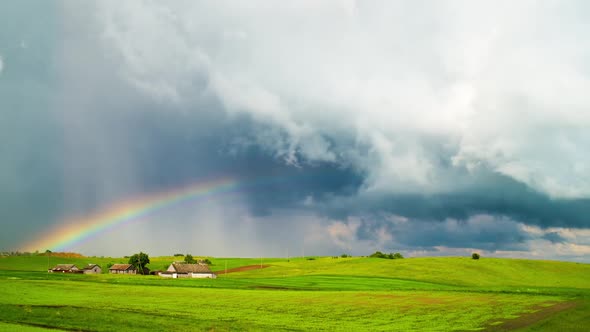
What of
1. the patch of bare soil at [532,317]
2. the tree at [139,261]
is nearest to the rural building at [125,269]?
the tree at [139,261]

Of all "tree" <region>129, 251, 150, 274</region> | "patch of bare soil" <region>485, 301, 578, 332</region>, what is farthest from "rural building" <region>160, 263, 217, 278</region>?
"patch of bare soil" <region>485, 301, 578, 332</region>

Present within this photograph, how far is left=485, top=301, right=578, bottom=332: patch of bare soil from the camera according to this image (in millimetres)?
43500

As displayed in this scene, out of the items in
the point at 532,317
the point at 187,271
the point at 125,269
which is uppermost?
the point at 125,269

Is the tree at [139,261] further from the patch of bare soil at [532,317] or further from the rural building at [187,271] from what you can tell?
the patch of bare soil at [532,317]

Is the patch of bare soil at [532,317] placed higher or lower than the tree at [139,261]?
lower

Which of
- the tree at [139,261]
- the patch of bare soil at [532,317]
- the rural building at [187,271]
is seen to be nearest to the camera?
the patch of bare soil at [532,317]

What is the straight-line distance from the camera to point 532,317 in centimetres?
5091

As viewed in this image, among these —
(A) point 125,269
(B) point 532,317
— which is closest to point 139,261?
(A) point 125,269

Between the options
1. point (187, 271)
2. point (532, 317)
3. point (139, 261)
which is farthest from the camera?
point (139, 261)

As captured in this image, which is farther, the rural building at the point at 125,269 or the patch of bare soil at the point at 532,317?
the rural building at the point at 125,269

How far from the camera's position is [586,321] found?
158 ft

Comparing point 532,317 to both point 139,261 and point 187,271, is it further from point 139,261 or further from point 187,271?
point 139,261

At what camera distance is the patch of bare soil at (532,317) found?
43.5 m

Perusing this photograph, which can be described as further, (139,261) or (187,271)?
(139,261)
